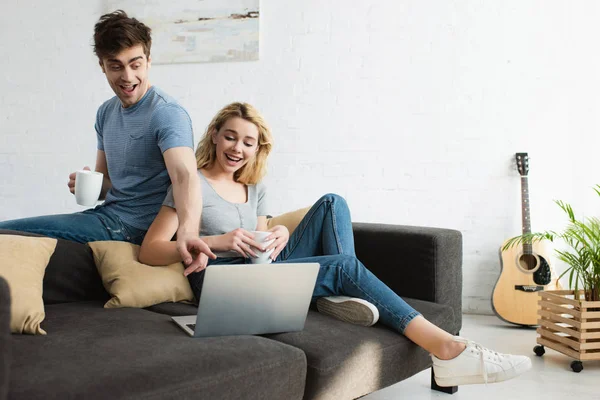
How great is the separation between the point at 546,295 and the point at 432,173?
117 cm

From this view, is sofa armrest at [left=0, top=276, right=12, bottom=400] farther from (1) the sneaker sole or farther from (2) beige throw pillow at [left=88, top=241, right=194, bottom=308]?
(1) the sneaker sole

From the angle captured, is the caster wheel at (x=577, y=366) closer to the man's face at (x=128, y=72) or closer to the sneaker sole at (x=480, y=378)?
the sneaker sole at (x=480, y=378)

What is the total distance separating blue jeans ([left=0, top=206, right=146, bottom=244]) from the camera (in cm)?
228

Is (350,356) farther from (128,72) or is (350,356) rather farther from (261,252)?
(128,72)

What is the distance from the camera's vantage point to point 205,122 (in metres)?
4.39

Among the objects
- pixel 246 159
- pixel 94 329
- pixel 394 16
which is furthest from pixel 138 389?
pixel 394 16

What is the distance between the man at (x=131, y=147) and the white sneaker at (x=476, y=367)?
3.20 feet

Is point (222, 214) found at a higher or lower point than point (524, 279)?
higher

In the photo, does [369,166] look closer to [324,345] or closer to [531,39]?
[531,39]

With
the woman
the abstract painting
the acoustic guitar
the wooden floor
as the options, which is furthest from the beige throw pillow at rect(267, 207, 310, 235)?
the abstract painting

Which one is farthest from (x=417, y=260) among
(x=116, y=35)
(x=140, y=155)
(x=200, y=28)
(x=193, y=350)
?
(x=200, y=28)

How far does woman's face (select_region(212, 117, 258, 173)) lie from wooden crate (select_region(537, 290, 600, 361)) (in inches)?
62.2

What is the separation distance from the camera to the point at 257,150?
2533 mm

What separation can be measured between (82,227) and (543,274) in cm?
253
